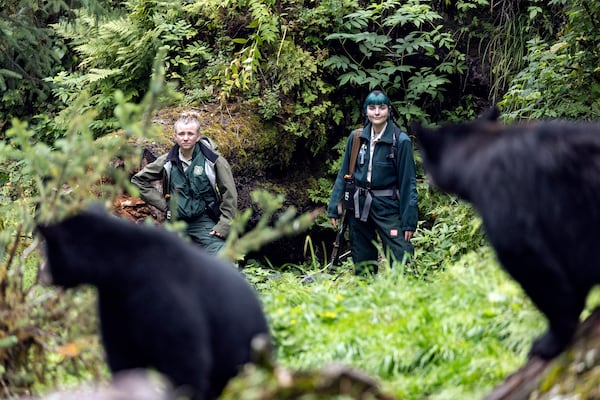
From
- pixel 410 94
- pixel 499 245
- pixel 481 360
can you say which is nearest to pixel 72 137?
pixel 499 245

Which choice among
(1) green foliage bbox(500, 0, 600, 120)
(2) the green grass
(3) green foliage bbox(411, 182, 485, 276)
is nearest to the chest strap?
(3) green foliage bbox(411, 182, 485, 276)

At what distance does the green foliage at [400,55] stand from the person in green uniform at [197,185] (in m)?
4.08

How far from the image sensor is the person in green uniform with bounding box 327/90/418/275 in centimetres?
851

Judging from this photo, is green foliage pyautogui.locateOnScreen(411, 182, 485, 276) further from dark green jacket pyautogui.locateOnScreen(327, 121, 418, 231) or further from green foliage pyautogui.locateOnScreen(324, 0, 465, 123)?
green foliage pyautogui.locateOnScreen(324, 0, 465, 123)

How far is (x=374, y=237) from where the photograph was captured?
9.05 metres


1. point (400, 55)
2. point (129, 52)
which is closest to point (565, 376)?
point (400, 55)

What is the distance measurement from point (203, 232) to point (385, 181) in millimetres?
2237

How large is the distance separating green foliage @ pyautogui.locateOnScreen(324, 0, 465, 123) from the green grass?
6641 mm

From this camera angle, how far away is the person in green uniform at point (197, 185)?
8773 mm

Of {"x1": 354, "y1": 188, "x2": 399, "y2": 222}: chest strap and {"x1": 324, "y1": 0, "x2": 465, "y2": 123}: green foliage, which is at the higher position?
{"x1": 324, "y1": 0, "x2": 465, "y2": 123}: green foliage

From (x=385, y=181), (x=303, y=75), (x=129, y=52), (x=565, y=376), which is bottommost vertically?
(x=565, y=376)

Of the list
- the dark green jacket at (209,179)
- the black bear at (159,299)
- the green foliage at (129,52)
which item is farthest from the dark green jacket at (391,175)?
the green foliage at (129,52)

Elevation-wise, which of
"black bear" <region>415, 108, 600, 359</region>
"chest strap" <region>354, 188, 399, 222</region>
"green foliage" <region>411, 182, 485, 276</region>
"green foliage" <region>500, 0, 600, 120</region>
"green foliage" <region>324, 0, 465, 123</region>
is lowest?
"green foliage" <region>411, 182, 485, 276</region>

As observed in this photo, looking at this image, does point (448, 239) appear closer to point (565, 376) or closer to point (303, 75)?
point (303, 75)
